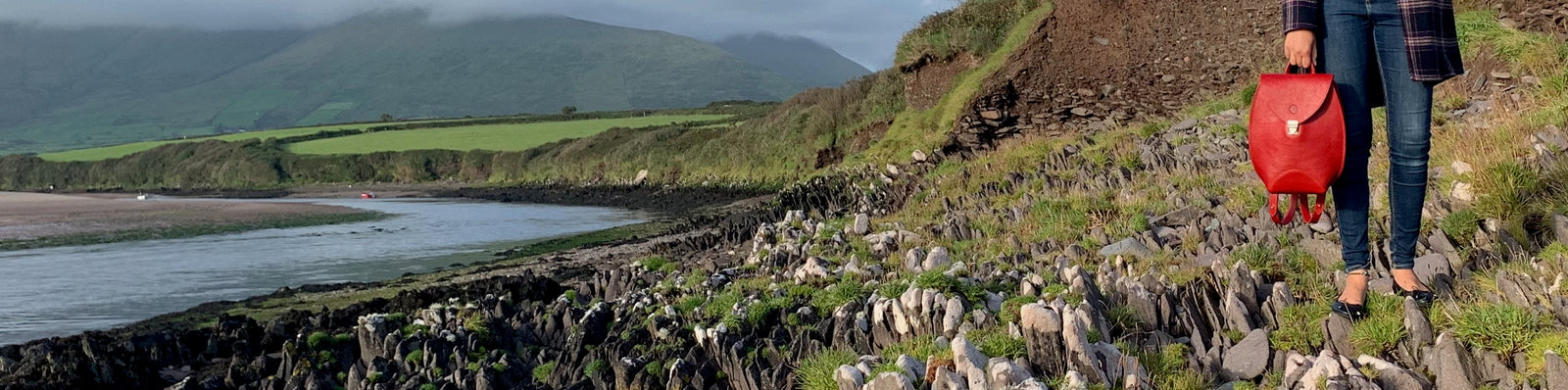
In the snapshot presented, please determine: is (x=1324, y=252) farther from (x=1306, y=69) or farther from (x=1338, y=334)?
(x=1306, y=69)

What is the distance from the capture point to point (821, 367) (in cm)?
569

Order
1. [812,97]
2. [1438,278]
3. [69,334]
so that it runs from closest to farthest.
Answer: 1. [1438,278]
2. [69,334]
3. [812,97]

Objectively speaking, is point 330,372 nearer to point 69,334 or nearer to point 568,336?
point 568,336

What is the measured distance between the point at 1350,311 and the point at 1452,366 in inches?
27.6

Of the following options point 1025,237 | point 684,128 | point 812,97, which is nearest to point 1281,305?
point 1025,237

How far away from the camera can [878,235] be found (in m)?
10.0

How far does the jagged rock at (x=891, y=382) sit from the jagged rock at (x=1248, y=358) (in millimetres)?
1505

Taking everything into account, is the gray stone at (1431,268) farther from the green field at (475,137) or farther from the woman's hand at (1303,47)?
the green field at (475,137)

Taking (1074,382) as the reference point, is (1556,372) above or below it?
above

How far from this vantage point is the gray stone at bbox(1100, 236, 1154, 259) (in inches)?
271

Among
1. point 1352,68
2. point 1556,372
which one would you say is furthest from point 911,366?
point 1556,372

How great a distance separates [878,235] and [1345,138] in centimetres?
599

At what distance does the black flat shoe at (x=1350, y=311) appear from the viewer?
15.0 feet

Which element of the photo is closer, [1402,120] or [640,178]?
[1402,120]
